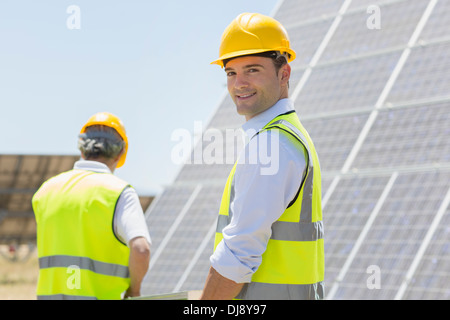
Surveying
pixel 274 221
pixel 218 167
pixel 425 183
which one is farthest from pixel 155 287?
pixel 274 221

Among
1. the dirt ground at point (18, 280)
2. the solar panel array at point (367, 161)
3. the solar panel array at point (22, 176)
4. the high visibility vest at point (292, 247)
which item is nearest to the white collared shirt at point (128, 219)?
the high visibility vest at point (292, 247)

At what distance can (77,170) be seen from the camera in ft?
11.4

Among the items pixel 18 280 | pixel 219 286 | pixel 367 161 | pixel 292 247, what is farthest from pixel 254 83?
pixel 18 280

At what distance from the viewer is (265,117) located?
2477 millimetres

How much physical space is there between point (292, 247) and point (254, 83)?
2.12ft

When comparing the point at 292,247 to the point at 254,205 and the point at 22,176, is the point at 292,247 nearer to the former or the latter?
the point at 254,205

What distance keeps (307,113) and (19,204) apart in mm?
9453

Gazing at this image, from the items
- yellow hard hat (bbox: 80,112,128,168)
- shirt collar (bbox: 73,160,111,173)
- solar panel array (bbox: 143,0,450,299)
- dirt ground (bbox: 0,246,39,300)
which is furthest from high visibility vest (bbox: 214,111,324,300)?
dirt ground (bbox: 0,246,39,300)

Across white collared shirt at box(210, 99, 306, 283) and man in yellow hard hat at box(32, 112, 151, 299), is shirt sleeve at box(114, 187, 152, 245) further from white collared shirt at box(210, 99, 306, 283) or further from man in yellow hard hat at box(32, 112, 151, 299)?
white collared shirt at box(210, 99, 306, 283)

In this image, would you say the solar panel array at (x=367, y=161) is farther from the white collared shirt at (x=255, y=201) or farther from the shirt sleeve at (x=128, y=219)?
the white collared shirt at (x=255, y=201)

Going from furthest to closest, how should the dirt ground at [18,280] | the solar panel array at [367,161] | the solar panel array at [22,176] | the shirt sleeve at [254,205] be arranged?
the dirt ground at [18,280] → the solar panel array at [22,176] → the solar panel array at [367,161] → the shirt sleeve at [254,205]

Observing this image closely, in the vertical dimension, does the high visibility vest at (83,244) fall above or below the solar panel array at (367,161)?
below

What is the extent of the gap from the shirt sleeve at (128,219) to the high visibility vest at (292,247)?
942mm

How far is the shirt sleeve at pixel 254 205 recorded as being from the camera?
7.07 feet
